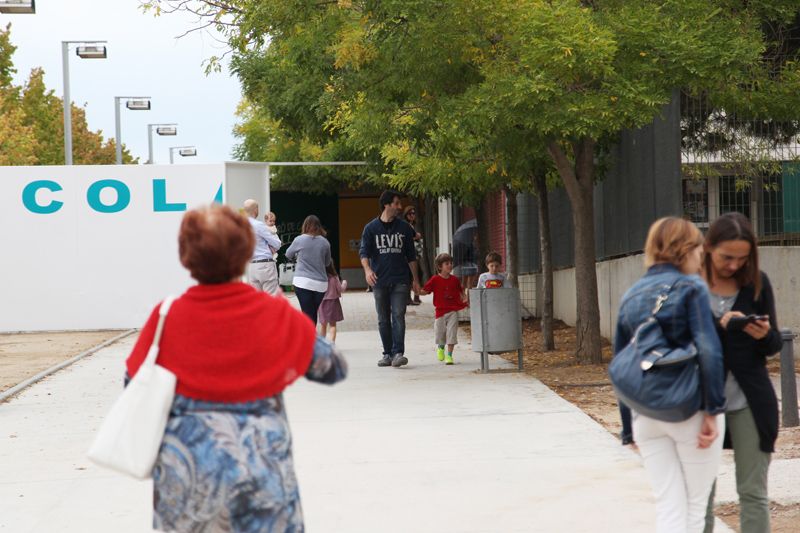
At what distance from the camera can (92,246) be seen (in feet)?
72.9

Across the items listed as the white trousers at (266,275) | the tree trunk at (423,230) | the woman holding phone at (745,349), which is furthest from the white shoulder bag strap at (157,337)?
the tree trunk at (423,230)

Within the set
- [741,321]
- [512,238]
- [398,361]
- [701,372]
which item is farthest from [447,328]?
[701,372]

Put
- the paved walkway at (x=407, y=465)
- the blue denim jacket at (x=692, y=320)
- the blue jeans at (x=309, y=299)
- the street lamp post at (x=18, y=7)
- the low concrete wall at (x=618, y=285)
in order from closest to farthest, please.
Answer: the blue denim jacket at (x=692, y=320) → the paved walkway at (x=407, y=465) → the low concrete wall at (x=618, y=285) → the blue jeans at (x=309, y=299) → the street lamp post at (x=18, y=7)

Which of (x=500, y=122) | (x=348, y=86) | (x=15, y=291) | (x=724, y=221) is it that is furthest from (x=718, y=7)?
(x=15, y=291)

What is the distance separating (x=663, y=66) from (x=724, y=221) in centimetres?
660

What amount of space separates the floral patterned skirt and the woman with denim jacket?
1.49m

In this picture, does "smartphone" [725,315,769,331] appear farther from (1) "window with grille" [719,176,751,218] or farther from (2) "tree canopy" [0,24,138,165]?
(2) "tree canopy" [0,24,138,165]

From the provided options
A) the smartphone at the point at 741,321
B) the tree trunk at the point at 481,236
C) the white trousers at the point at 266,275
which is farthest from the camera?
the tree trunk at the point at 481,236

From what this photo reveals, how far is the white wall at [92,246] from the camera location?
2206 centimetres

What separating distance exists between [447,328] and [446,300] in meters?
0.31

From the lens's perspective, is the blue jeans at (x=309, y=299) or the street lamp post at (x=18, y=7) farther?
the street lamp post at (x=18, y=7)

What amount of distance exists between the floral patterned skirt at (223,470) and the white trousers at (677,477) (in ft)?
4.93

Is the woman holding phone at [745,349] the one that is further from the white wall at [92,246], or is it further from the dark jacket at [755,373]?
the white wall at [92,246]

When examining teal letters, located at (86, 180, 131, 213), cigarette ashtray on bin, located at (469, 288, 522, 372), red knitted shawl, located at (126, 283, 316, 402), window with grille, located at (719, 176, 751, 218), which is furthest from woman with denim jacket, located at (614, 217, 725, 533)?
teal letters, located at (86, 180, 131, 213)
